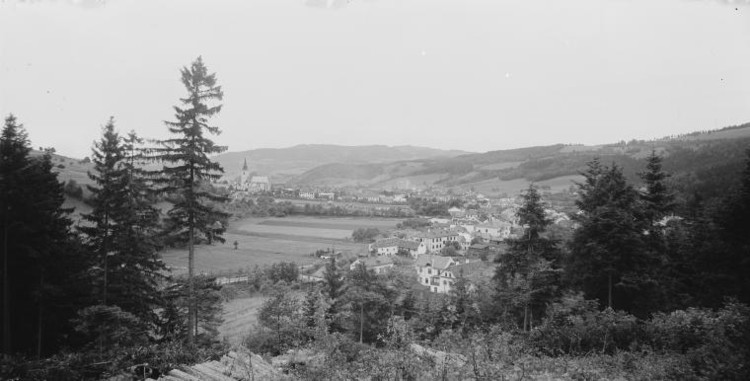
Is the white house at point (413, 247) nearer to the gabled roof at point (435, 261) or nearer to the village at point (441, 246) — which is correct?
the village at point (441, 246)

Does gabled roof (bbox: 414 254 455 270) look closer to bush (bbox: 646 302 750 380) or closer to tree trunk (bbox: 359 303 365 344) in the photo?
tree trunk (bbox: 359 303 365 344)

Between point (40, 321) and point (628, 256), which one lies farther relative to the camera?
point (628, 256)

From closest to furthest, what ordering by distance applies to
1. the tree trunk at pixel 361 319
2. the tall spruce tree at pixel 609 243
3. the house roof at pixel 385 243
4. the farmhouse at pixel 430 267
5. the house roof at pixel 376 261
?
the tall spruce tree at pixel 609 243 → the tree trunk at pixel 361 319 → the farmhouse at pixel 430 267 → the house roof at pixel 376 261 → the house roof at pixel 385 243

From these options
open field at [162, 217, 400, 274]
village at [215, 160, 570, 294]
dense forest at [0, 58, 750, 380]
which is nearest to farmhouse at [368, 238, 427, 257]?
village at [215, 160, 570, 294]

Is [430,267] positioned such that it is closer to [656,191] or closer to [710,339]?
[656,191]

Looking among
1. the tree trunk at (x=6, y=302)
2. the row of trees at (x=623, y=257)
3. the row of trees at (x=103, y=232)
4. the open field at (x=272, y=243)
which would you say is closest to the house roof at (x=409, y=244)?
the open field at (x=272, y=243)

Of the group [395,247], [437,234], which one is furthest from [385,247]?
[437,234]
